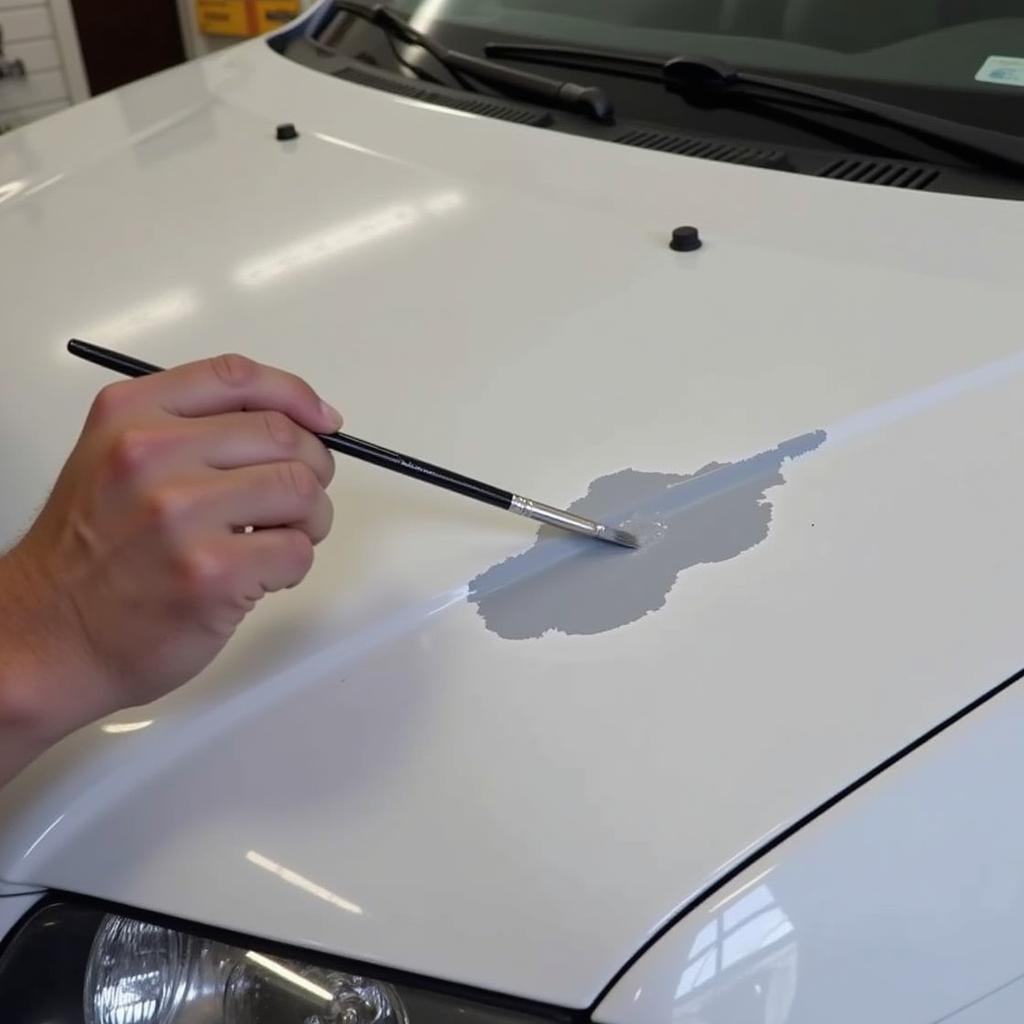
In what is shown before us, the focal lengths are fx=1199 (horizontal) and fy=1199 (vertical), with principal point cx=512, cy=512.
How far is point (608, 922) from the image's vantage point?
0.60 metres

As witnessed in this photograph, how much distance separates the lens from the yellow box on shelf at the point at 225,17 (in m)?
4.12

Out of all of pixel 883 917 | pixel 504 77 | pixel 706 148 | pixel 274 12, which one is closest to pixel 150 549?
pixel 883 917

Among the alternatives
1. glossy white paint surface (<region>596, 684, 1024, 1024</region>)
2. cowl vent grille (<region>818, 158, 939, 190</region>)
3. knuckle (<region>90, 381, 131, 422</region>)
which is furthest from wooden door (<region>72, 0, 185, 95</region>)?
glossy white paint surface (<region>596, 684, 1024, 1024</region>)

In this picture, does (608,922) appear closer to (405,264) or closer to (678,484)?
(678,484)

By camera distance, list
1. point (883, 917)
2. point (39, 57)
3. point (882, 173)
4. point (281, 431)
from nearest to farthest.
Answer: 1. point (883, 917)
2. point (281, 431)
3. point (882, 173)
4. point (39, 57)

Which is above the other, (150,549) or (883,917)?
(150,549)

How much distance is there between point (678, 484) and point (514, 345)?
22 cm

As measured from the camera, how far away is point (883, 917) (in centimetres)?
61

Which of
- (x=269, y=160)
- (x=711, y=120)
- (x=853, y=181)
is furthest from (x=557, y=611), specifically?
(x=269, y=160)

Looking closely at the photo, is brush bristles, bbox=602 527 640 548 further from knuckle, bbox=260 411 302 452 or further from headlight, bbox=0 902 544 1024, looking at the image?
headlight, bbox=0 902 544 1024

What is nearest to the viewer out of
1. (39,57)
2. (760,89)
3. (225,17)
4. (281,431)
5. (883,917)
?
(883,917)

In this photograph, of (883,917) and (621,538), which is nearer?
(883,917)

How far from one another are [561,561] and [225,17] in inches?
158

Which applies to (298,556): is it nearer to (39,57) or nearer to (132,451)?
(132,451)
